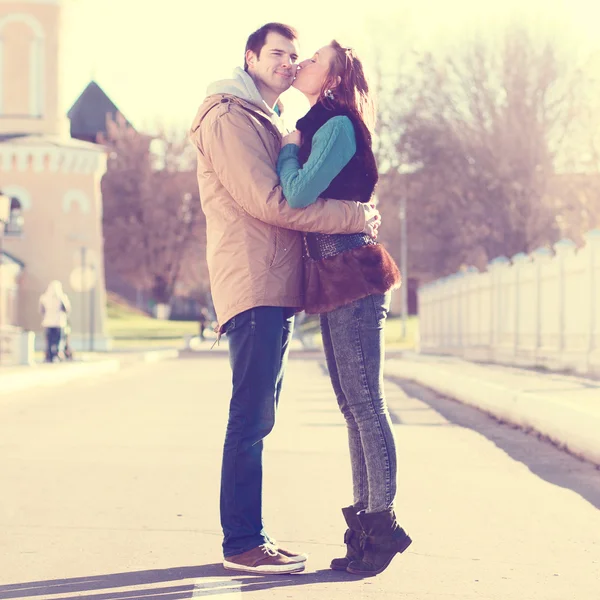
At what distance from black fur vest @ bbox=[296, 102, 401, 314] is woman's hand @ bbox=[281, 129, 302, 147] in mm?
16

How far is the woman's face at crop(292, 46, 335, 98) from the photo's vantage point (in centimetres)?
538

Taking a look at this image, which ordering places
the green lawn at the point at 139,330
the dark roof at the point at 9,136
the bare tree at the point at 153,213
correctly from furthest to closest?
the bare tree at the point at 153,213 → the green lawn at the point at 139,330 → the dark roof at the point at 9,136

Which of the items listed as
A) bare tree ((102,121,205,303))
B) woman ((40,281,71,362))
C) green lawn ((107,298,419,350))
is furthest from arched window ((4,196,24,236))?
woman ((40,281,71,362))

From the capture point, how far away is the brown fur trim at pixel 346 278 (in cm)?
530

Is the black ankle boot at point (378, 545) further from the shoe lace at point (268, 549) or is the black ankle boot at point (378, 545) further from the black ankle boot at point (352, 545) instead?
the shoe lace at point (268, 549)

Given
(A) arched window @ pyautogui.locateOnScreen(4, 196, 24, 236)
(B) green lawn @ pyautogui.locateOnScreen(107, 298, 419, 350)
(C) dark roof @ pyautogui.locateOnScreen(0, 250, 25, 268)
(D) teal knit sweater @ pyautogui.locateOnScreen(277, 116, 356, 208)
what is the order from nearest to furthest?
(D) teal knit sweater @ pyautogui.locateOnScreen(277, 116, 356, 208) → (C) dark roof @ pyautogui.locateOnScreen(0, 250, 25, 268) → (A) arched window @ pyautogui.locateOnScreen(4, 196, 24, 236) → (B) green lawn @ pyautogui.locateOnScreen(107, 298, 419, 350)

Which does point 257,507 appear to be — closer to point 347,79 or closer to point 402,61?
point 347,79

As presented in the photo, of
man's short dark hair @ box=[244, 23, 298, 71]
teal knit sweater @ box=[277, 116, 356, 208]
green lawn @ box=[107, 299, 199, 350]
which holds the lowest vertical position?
green lawn @ box=[107, 299, 199, 350]

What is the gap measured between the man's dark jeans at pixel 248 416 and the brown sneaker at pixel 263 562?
2cm

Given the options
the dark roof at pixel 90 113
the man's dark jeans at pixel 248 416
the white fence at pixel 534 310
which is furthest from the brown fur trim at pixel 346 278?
the dark roof at pixel 90 113

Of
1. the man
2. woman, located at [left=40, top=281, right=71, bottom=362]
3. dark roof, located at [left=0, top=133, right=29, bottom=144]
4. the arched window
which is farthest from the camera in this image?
the arched window

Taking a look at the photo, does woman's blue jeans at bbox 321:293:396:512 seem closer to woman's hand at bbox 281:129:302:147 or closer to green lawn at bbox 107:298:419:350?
woman's hand at bbox 281:129:302:147

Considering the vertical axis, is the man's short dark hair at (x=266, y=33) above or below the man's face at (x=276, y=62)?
above

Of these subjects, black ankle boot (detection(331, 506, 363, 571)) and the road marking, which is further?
black ankle boot (detection(331, 506, 363, 571))
